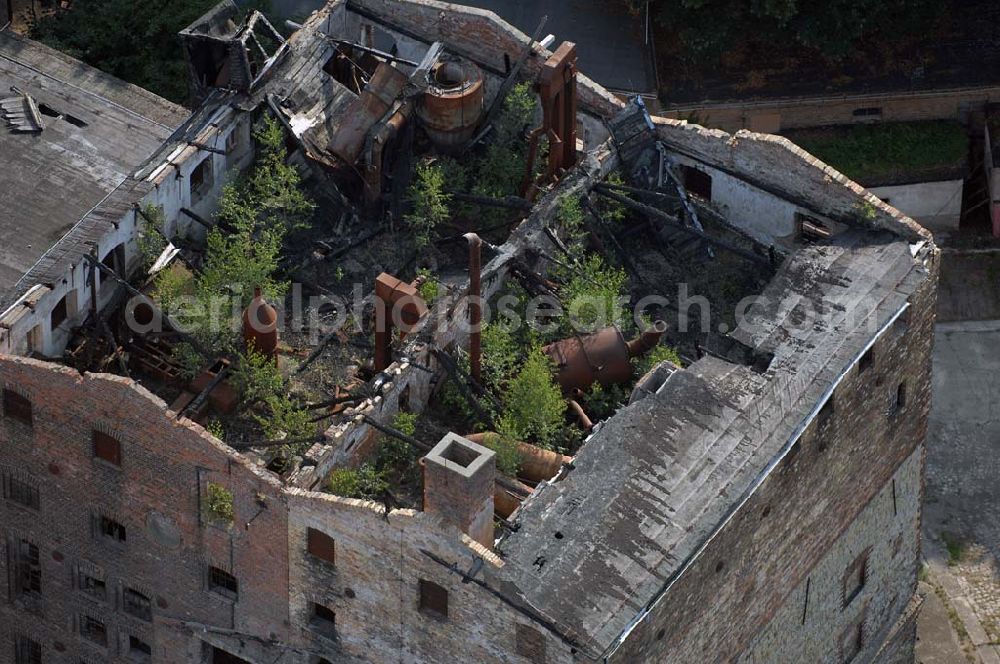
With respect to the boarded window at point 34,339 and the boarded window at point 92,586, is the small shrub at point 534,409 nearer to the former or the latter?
the boarded window at point 34,339

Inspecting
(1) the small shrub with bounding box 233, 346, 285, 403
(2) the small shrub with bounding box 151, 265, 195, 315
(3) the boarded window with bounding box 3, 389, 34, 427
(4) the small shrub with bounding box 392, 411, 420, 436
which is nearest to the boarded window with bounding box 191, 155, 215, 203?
(2) the small shrub with bounding box 151, 265, 195, 315

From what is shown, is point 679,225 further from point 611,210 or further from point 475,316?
point 475,316

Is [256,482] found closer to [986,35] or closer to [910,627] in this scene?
[910,627]

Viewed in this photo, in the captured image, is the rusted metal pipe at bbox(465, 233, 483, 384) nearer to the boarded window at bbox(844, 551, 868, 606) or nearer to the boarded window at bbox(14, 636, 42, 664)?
the boarded window at bbox(844, 551, 868, 606)

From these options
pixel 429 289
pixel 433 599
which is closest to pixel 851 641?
pixel 429 289

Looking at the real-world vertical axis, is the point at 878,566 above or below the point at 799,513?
below

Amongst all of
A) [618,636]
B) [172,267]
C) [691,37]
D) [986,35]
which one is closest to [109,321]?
[172,267]
